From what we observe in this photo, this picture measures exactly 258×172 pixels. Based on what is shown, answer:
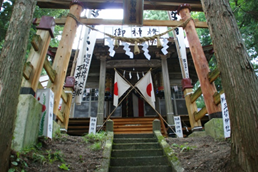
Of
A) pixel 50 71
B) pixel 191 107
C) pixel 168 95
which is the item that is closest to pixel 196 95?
pixel 191 107

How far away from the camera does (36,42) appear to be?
463cm

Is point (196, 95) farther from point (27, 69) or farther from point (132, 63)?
point (132, 63)

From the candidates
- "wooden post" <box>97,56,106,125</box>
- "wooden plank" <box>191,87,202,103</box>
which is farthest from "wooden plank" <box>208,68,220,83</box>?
"wooden post" <box>97,56,106,125</box>

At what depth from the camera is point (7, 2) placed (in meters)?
7.41

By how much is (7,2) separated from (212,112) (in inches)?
322

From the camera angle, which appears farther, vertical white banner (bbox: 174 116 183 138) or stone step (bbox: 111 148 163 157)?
vertical white banner (bbox: 174 116 183 138)

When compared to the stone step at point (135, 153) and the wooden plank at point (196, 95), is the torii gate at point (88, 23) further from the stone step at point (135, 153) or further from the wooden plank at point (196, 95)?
the stone step at point (135, 153)

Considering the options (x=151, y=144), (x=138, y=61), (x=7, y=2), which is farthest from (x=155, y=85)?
(x=7, y=2)

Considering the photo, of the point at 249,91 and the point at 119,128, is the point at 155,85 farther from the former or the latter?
the point at 249,91

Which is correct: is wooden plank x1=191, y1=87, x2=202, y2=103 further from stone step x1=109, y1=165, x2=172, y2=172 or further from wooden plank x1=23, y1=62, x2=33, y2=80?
wooden plank x1=23, y1=62, x2=33, y2=80

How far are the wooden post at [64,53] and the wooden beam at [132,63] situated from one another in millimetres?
4840

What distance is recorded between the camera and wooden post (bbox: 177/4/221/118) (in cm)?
569

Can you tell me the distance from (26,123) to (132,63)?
894cm

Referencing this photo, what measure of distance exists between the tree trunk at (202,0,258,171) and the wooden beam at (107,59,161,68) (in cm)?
844
